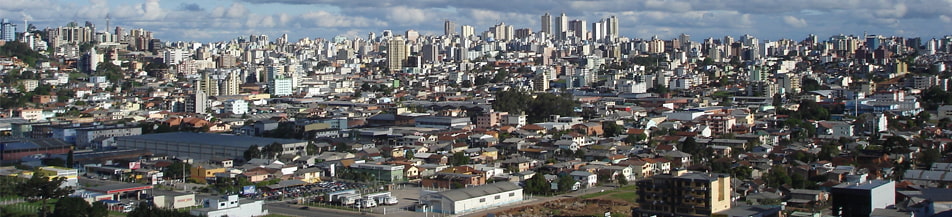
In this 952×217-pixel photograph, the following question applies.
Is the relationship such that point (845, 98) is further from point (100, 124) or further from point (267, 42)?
point (267, 42)

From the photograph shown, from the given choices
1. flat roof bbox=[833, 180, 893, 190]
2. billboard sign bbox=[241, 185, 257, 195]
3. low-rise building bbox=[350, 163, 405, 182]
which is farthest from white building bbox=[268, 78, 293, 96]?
flat roof bbox=[833, 180, 893, 190]

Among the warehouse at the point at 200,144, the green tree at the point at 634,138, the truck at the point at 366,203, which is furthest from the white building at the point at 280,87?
the truck at the point at 366,203

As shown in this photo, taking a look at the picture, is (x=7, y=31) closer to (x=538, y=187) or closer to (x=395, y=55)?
(x=395, y=55)

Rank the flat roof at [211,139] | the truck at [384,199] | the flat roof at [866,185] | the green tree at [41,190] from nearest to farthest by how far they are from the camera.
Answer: the flat roof at [866,185] < the green tree at [41,190] < the truck at [384,199] < the flat roof at [211,139]

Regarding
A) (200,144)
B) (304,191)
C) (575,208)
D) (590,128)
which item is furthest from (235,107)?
(575,208)

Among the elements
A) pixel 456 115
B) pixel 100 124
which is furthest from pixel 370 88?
pixel 100 124

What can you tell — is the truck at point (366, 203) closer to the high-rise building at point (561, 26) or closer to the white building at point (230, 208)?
the white building at point (230, 208)
